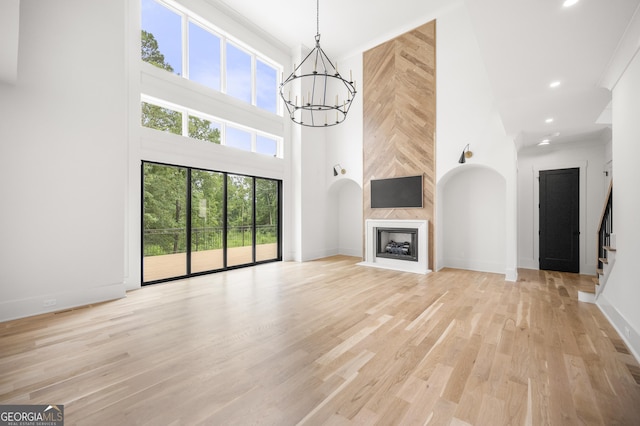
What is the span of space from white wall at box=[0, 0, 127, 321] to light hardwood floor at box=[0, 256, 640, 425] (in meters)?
0.49

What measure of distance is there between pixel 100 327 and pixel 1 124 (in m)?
2.70

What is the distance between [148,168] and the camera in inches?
190

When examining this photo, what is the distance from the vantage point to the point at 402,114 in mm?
6539

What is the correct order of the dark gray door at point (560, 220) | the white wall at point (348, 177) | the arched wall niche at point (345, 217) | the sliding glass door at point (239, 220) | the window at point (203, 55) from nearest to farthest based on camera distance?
the window at point (203, 55) < the dark gray door at point (560, 220) < the sliding glass door at point (239, 220) < the white wall at point (348, 177) < the arched wall niche at point (345, 217)

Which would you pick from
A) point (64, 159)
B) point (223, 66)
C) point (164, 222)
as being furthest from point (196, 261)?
point (223, 66)

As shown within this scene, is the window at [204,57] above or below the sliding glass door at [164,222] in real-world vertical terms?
above

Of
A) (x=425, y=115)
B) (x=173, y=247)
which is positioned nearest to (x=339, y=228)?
(x=425, y=115)

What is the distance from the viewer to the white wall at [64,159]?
10.9 ft

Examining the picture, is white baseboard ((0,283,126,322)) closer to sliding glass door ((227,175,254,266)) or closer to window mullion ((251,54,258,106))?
sliding glass door ((227,175,254,266))

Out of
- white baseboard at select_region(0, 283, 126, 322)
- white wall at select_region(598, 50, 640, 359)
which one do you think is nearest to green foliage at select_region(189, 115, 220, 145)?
white baseboard at select_region(0, 283, 126, 322)

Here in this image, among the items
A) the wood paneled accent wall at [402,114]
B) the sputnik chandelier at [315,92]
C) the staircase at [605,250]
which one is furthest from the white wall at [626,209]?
the sputnik chandelier at [315,92]

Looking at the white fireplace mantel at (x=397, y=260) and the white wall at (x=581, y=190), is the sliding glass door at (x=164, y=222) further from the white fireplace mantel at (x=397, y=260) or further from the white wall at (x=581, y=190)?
the white wall at (x=581, y=190)

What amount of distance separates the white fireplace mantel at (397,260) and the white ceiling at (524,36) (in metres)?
2.56

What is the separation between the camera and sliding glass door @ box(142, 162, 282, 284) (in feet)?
16.0
